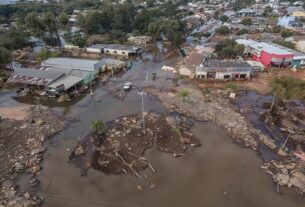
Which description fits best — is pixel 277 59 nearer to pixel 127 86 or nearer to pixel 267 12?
pixel 127 86

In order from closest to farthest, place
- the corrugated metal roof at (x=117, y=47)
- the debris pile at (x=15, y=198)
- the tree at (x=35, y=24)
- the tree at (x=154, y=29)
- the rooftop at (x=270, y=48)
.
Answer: the debris pile at (x=15, y=198), the rooftop at (x=270, y=48), the tree at (x=35, y=24), the corrugated metal roof at (x=117, y=47), the tree at (x=154, y=29)

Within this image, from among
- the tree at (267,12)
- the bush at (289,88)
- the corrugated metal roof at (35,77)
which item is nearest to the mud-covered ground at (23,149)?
the corrugated metal roof at (35,77)

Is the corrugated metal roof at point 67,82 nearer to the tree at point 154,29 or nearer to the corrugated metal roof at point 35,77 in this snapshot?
the corrugated metal roof at point 35,77

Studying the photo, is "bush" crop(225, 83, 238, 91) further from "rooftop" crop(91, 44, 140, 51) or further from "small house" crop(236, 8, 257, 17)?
"small house" crop(236, 8, 257, 17)

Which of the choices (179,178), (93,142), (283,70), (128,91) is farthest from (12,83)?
(283,70)

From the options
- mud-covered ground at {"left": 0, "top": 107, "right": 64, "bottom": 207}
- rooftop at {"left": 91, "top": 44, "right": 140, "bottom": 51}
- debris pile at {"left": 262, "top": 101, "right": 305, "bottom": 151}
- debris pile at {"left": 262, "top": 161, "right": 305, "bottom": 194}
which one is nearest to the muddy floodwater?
debris pile at {"left": 262, "top": 161, "right": 305, "bottom": 194}

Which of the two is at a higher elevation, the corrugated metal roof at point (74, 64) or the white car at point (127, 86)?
the corrugated metal roof at point (74, 64)
